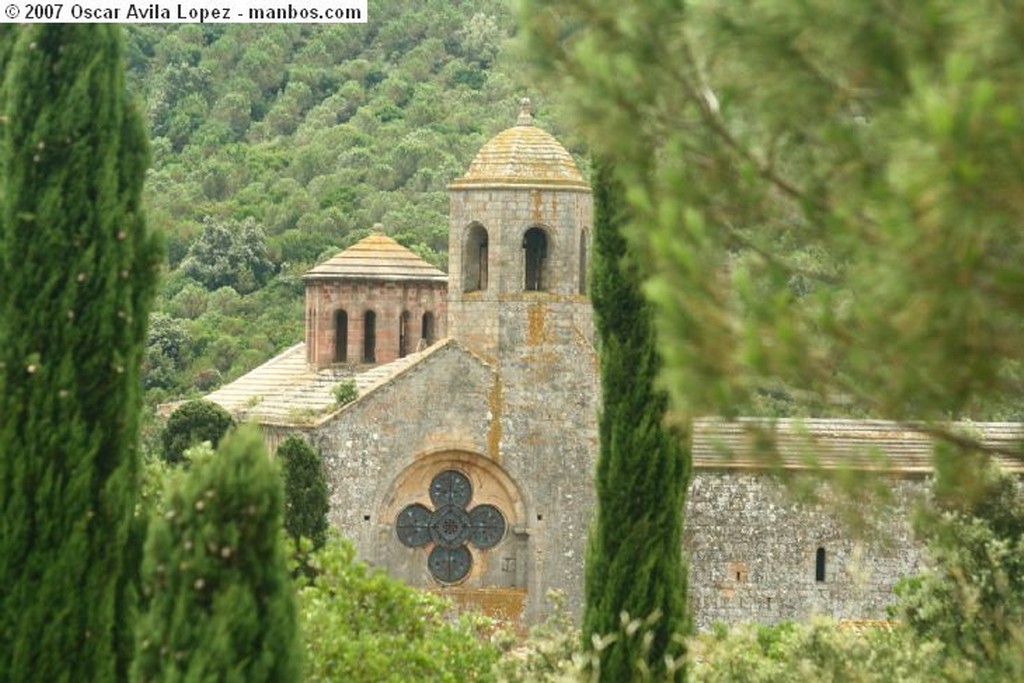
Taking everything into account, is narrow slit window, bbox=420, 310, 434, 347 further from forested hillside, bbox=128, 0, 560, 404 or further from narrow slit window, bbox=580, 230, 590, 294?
forested hillside, bbox=128, 0, 560, 404

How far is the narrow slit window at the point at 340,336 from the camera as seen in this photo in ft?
117

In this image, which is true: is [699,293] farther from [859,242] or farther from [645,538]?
[645,538]

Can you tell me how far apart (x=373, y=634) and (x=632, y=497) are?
221cm

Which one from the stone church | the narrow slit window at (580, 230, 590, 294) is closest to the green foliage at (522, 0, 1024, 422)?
the stone church

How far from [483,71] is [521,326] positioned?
4713 cm

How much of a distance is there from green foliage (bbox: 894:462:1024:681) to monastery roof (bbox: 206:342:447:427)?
360 inches

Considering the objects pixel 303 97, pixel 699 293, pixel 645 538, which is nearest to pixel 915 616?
pixel 645 538

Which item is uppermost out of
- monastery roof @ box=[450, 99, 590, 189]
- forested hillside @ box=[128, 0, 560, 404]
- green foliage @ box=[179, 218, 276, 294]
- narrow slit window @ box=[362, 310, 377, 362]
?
forested hillside @ box=[128, 0, 560, 404]

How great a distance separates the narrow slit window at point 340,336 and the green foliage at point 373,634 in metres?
18.5

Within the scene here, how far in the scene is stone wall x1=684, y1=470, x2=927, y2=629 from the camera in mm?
26375

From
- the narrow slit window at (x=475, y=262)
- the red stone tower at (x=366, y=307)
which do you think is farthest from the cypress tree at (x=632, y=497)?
the red stone tower at (x=366, y=307)

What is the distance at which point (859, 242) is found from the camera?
803cm

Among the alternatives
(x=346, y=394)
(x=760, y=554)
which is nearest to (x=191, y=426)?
(x=346, y=394)

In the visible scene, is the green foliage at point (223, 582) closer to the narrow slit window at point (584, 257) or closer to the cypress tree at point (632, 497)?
the cypress tree at point (632, 497)
